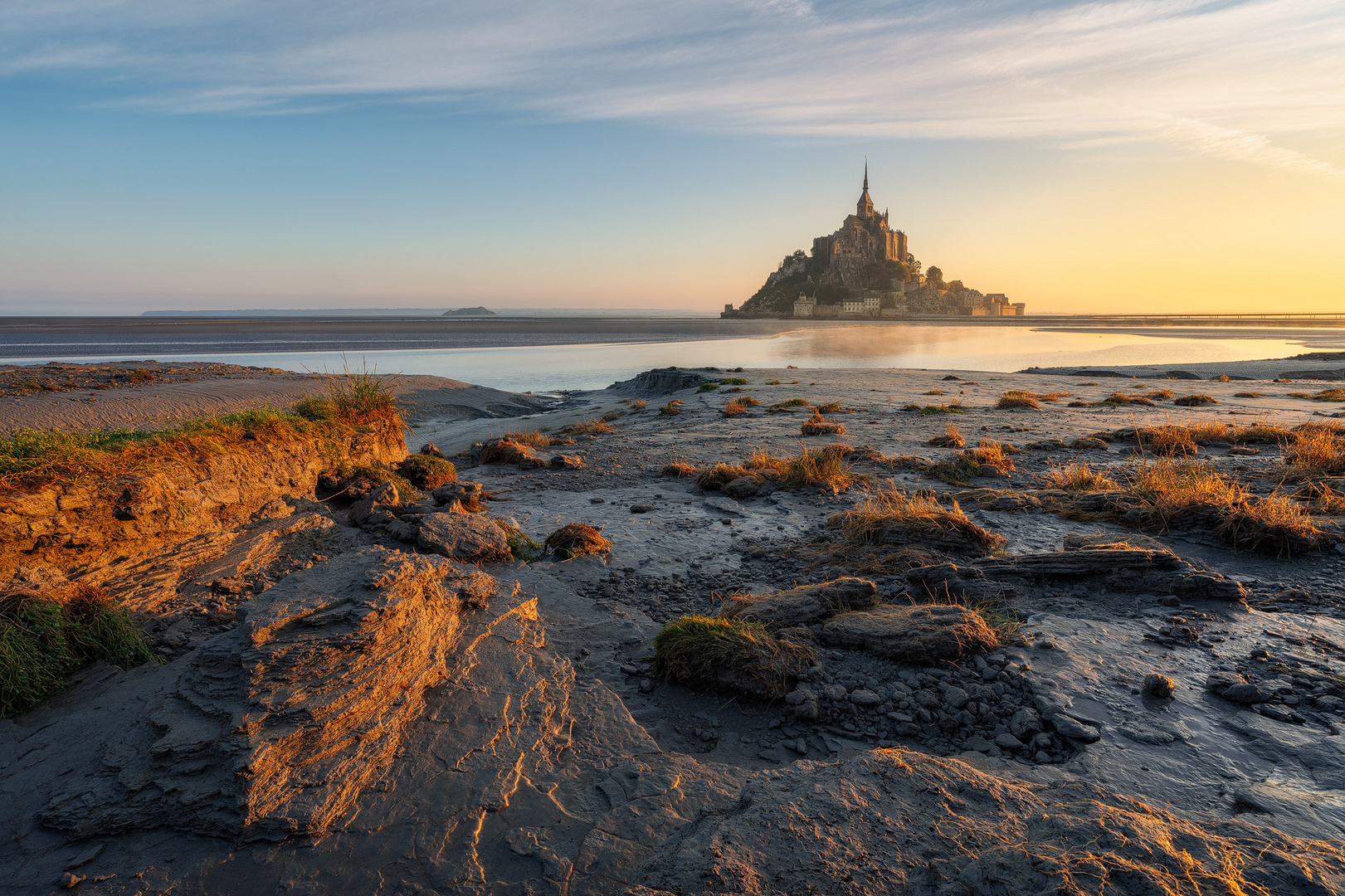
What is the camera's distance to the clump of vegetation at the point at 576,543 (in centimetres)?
770

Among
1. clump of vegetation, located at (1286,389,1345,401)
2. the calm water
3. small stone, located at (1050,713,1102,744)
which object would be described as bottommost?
small stone, located at (1050,713,1102,744)

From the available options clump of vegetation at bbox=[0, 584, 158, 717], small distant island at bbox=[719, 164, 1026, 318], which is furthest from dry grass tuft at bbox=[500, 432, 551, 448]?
small distant island at bbox=[719, 164, 1026, 318]

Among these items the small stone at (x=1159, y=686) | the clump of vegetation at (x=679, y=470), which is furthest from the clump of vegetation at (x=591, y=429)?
the small stone at (x=1159, y=686)

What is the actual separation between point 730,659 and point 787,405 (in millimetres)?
18050

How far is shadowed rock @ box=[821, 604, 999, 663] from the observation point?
16.5 ft

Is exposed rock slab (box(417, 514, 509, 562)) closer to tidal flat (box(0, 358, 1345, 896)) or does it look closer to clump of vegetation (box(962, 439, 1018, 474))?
tidal flat (box(0, 358, 1345, 896))

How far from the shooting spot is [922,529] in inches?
299

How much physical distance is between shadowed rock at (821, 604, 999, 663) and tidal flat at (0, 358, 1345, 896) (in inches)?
1.3

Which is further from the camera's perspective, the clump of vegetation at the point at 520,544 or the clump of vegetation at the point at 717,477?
the clump of vegetation at the point at 717,477

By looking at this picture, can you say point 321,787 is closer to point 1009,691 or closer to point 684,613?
point 684,613

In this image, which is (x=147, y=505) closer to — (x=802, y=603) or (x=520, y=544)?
(x=520, y=544)

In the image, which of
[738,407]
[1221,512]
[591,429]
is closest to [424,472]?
[591,429]

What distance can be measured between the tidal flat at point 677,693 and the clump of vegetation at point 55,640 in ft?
0.44

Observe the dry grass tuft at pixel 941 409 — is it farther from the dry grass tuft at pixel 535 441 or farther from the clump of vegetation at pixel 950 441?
the dry grass tuft at pixel 535 441
